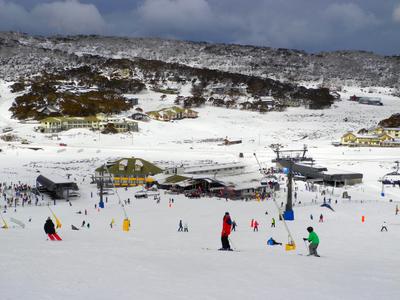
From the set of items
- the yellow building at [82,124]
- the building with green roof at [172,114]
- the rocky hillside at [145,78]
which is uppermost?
the rocky hillside at [145,78]

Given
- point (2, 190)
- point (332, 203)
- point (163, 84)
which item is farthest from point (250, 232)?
point (163, 84)

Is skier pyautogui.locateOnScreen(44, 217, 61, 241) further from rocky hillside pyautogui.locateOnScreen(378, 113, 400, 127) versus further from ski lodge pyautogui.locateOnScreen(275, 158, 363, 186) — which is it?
rocky hillside pyautogui.locateOnScreen(378, 113, 400, 127)

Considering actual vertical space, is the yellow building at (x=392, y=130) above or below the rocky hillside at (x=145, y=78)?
below

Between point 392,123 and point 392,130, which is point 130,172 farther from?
point 392,123

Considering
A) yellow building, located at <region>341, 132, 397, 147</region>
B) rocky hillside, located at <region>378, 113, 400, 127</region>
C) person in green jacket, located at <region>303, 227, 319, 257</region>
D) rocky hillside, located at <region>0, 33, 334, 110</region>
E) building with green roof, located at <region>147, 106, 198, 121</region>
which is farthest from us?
rocky hillside, located at <region>0, 33, 334, 110</region>

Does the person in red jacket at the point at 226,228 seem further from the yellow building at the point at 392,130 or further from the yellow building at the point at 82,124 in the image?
the yellow building at the point at 392,130

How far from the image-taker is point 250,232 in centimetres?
1825

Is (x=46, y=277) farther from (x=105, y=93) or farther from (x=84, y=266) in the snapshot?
(x=105, y=93)

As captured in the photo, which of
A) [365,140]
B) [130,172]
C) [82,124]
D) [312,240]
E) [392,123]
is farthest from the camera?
[392,123]

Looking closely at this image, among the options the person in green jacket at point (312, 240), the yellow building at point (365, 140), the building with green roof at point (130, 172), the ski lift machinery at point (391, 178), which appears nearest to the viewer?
the person in green jacket at point (312, 240)

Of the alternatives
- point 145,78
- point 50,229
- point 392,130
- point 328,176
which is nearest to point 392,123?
point 392,130

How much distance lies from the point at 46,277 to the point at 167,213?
60.0ft

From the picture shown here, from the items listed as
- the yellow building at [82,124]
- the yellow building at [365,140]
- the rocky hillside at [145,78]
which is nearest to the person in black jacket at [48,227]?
the yellow building at [365,140]

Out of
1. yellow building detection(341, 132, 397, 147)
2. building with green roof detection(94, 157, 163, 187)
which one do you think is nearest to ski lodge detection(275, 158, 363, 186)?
building with green roof detection(94, 157, 163, 187)
